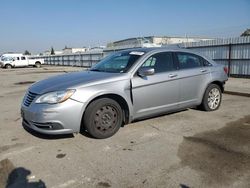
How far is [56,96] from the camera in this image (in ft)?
15.0

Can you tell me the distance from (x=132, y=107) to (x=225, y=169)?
2.09 metres

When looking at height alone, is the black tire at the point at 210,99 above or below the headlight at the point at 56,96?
below

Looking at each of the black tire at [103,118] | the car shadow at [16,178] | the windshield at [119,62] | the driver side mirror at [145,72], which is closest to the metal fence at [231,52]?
the windshield at [119,62]

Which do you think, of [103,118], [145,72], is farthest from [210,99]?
[103,118]

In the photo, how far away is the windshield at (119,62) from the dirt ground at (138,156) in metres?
1.23

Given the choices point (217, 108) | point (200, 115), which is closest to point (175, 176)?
point (200, 115)

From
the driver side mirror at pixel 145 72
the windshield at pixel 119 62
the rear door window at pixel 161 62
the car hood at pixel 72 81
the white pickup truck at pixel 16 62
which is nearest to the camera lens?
the car hood at pixel 72 81

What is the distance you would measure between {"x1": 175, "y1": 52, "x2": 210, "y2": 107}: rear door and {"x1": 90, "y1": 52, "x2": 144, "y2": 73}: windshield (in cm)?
107

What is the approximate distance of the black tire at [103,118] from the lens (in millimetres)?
4770

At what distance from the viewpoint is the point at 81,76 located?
17.4 feet

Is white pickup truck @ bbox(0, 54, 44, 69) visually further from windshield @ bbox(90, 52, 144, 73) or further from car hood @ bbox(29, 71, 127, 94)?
car hood @ bbox(29, 71, 127, 94)

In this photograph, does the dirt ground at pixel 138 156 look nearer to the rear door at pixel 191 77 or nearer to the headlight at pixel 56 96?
the rear door at pixel 191 77

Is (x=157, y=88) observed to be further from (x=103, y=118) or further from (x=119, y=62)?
(x=103, y=118)

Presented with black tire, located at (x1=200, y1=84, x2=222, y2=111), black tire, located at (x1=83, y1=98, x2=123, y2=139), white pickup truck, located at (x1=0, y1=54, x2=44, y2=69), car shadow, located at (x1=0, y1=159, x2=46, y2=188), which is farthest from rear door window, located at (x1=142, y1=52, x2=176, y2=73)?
white pickup truck, located at (x1=0, y1=54, x2=44, y2=69)
